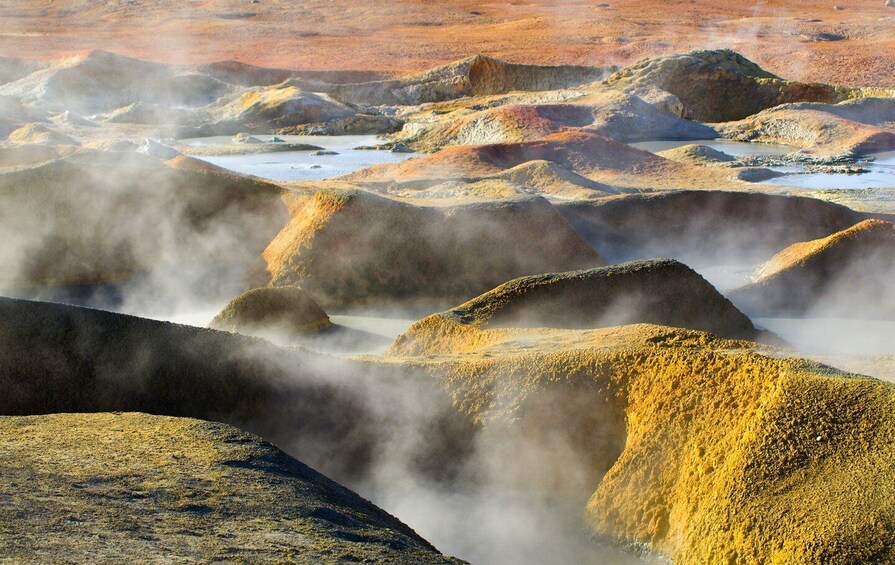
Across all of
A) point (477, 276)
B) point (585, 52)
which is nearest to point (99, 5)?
point (585, 52)

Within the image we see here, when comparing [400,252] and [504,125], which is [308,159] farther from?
[400,252]

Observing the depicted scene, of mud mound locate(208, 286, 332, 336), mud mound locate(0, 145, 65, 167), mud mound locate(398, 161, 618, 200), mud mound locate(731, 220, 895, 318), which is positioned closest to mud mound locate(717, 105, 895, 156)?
mud mound locate(398, 161, 618, 200)

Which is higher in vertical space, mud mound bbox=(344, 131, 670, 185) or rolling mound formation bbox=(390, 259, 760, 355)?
rolling mound formation bbox=(390, 259, 760, 355)

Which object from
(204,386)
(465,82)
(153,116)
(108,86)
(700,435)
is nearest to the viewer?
(700,435)

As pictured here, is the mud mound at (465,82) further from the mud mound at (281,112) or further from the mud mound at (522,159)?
the mud mound at (522,159)

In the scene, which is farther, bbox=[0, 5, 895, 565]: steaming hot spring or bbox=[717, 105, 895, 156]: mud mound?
bbox=[717, 105, 895, 156]: mud mound

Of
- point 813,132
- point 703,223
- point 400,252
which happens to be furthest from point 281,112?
point 400,252

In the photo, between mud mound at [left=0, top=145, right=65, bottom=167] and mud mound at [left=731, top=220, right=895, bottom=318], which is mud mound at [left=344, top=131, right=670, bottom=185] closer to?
mud mound at [left=0, top=145, right=65, bottom=167]
